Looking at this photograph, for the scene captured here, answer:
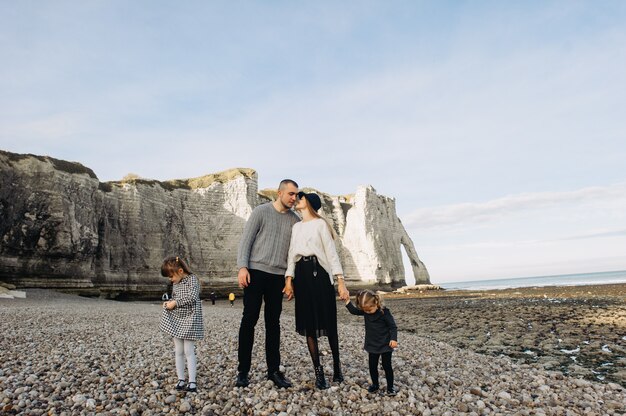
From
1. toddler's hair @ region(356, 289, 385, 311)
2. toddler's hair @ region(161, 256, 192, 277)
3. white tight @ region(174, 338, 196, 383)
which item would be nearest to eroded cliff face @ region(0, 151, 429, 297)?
toddler's hair @ region(161, 256, 192, 277)

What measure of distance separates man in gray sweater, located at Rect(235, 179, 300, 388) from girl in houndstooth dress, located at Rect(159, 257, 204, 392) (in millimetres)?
598

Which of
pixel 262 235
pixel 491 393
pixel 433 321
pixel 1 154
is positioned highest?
pixel 1 154

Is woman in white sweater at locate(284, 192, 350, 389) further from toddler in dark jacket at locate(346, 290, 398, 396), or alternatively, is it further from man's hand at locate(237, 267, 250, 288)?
man's hand at locate(237, 267, 250, 288)

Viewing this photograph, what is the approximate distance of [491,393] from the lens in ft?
18.2

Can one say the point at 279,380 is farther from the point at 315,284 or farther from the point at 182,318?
the point at 182,318

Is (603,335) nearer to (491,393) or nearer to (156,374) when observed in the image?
(491,393)

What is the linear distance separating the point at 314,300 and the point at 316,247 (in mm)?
683

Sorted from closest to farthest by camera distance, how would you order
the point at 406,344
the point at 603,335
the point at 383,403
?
the point at 383,403
the point at 406,344
the point at 603,335

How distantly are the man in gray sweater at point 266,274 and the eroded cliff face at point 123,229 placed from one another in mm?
30834

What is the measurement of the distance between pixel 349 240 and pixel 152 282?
31.6 meters

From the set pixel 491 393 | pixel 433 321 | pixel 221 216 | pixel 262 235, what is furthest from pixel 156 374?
pixel 221 216

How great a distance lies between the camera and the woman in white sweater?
16.9ft

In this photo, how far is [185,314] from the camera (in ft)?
17.3

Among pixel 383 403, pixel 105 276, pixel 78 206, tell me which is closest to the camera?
pixel 383 403
